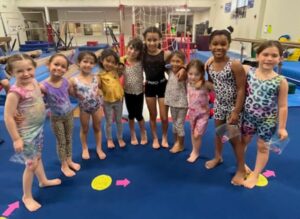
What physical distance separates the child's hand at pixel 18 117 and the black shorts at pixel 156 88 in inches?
47.4

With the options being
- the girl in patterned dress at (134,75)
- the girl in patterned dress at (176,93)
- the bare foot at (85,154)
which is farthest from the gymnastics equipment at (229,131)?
the bare foot at (85,154)

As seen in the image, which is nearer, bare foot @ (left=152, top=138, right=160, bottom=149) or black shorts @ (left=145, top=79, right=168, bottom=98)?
black shorts @ (left=145, top=79, right=168, bottom=98)

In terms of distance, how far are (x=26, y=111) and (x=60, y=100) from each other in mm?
318

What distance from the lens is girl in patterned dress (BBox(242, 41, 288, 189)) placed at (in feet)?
5.22

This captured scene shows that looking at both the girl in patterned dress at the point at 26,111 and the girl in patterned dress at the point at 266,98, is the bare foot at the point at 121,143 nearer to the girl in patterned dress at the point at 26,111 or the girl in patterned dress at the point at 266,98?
the girl in patterned dress at the point at 26,111

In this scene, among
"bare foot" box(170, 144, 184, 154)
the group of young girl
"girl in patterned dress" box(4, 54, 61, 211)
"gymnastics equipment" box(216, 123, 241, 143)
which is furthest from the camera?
"bare foot" box(170, 144, 184, 154)

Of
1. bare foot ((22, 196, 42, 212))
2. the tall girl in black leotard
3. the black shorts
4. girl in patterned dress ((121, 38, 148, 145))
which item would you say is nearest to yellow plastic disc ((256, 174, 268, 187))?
the tall girl in black leotard

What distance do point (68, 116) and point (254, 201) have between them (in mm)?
1585

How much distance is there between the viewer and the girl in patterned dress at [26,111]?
1485mm

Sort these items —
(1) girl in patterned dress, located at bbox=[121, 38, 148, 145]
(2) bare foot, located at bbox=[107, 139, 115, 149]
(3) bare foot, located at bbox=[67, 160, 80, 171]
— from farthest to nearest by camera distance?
(2) bare foot, located at bbox=[107, 139, 115, 149]
(1) girl in patterned dress, located at bbox=[121, 38, 148, 145]
(3) bare foot, located at bbox=[67, 160, 80, 171]

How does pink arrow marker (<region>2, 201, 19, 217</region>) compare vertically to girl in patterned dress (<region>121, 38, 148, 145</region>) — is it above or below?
below

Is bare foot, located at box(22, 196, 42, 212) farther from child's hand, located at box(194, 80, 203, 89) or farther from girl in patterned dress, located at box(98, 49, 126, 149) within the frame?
child's hand, located at box(194, 80, 203, 89)

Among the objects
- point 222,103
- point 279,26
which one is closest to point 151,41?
point 222,103

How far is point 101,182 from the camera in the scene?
2.02 metres
